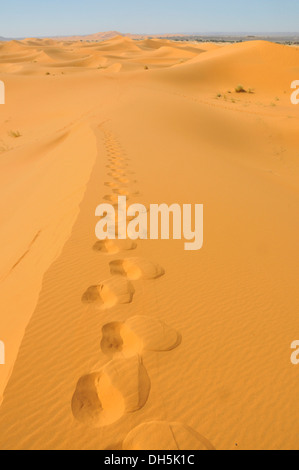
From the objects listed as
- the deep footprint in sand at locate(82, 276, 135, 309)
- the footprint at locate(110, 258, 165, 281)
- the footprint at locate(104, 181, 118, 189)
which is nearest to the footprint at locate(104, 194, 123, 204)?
the footprint at locate(104, 181, 118, 189)

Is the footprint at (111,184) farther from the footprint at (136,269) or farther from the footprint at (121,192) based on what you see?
the footprint at (136,269)

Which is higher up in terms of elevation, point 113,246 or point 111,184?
point 111,184

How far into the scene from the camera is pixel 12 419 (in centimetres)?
171

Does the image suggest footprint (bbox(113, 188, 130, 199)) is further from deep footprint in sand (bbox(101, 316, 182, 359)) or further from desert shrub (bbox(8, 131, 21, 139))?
desert shrub (bbox(8, 131, 21, 139))

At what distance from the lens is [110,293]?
2.68 m

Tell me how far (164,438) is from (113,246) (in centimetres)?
201

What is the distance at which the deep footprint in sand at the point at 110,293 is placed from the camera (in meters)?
2.58

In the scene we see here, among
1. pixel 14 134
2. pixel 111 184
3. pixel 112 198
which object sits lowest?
pixel 112 198

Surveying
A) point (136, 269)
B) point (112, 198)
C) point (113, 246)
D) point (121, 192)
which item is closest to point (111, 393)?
point (136, 269)

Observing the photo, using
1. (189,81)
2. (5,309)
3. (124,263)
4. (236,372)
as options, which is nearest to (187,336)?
(236,372)

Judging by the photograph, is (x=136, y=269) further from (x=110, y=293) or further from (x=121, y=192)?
(x=121, y=192)

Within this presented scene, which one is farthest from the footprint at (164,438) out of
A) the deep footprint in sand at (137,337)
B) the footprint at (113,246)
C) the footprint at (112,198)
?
the footprint at (112,198)

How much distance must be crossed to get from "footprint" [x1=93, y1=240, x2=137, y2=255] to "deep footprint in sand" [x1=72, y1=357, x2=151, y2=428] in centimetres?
142
